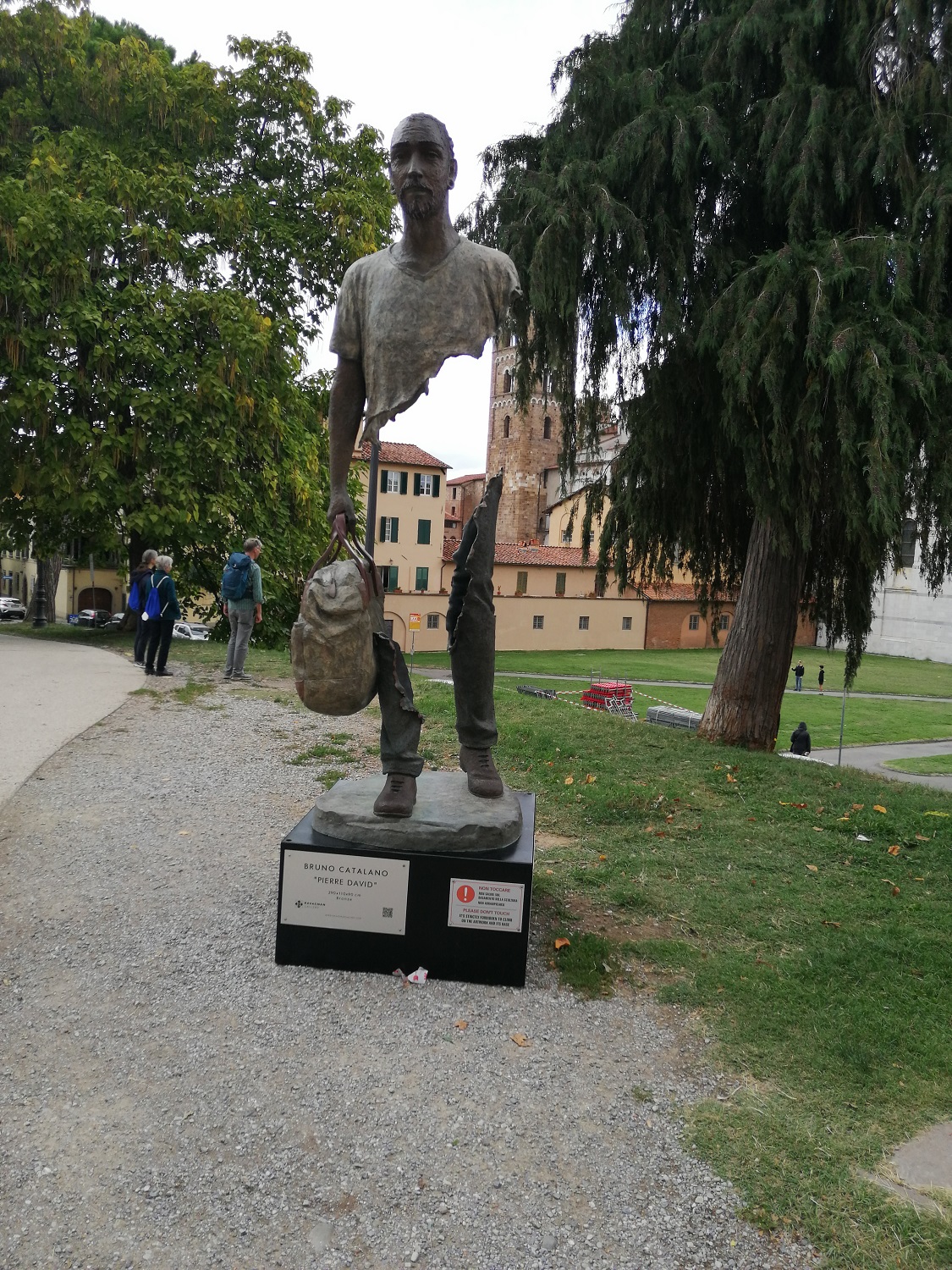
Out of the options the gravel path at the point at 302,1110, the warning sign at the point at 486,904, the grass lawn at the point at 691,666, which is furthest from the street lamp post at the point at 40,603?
the warning sign at the point at 486,904

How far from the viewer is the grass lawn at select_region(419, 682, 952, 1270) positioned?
250 centimetres

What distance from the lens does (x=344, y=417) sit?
12.9ft

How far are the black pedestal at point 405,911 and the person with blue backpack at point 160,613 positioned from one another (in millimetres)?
7130

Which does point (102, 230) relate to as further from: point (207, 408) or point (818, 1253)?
point (818, 1253)

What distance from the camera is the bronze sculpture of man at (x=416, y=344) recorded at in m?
3.64

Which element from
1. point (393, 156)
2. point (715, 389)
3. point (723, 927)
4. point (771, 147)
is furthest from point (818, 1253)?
point (771, 147)

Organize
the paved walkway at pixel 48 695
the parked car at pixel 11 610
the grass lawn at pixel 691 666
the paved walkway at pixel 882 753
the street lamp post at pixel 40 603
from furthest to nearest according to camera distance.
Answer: the parked car at pixel 11 610
the grass lawn at pixel 691 666
the street lamp post at pixel 40 603
the paved walkway at pixel 882 753
the paved walkway at pixel 48 695

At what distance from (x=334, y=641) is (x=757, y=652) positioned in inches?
258

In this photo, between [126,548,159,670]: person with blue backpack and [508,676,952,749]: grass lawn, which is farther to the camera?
[508,676,952,749]: grass lawn

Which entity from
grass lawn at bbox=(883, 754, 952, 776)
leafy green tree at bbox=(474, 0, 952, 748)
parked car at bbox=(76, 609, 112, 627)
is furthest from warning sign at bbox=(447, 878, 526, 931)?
parked car at bbox=(76, 609, 112, 627)

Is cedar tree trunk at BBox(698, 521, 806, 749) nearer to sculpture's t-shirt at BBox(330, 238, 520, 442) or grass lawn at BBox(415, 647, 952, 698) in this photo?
sculpture's t-shirt at BBox(330, 238, 520, 442)

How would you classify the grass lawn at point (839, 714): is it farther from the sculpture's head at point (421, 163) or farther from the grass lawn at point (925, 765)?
the sculpture's head at point (421, 163)

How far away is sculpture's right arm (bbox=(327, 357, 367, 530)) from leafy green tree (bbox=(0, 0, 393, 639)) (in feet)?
35.7

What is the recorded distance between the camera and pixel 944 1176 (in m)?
2.49
